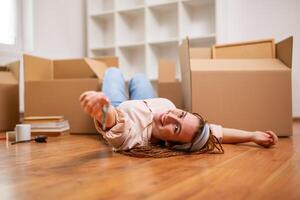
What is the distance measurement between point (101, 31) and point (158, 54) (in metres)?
0.58

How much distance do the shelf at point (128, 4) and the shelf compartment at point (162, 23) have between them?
137 millimetres

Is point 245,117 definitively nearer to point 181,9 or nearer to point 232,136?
point 232,136

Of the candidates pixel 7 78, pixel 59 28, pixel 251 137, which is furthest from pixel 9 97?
pixel 251 137

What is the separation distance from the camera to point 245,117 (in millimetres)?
1536

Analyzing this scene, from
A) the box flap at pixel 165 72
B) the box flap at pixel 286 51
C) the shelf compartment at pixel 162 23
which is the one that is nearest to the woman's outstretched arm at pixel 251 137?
the box flap at pixel 286 51

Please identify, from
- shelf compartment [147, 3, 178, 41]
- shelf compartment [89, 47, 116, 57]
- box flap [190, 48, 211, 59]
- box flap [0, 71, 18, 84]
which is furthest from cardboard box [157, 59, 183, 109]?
shelf compartment [89, 47, 116, 57]

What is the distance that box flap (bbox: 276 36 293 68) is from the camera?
5.13ft

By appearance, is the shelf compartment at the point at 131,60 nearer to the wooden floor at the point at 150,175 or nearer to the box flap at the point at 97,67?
the box flap at the point at 97,67

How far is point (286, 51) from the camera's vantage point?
1609 millimetres

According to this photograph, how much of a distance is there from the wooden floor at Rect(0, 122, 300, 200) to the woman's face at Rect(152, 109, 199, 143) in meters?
0.08

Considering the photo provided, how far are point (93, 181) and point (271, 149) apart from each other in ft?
2.38

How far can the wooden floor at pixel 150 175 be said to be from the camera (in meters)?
0.62

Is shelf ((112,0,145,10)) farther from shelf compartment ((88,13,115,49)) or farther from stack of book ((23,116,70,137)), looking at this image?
stack of book ((23,116,70,137))

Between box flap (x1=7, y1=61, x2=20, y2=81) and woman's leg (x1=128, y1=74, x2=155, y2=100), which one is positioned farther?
box flap (x1=7, y1=61, x2=20, y2=81)
